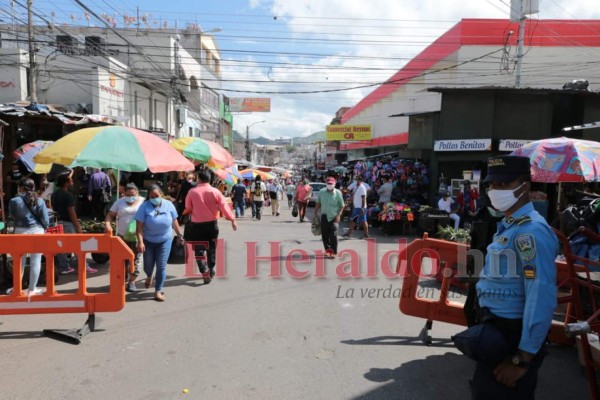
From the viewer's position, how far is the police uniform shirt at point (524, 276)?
2166mm

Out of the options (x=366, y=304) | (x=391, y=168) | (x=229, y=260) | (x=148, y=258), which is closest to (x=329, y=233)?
(x=229, y=260)

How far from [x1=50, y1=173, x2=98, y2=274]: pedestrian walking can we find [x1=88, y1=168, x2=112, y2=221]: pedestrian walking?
190 inches

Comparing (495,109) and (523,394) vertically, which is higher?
(495,109)

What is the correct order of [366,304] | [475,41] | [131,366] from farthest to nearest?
[475,41] → [366,304] → [131,366]

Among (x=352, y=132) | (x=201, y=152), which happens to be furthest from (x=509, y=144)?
(x=352, y=132)

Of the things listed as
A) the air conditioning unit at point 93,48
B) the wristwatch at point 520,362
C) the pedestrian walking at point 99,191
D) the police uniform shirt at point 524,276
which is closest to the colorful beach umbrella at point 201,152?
the pedestrian walking at point 99,191

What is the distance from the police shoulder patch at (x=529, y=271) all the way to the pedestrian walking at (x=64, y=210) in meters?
6.77

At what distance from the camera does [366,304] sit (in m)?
6.09

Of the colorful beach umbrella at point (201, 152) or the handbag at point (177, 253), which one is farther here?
the colorful beach umbrella at point (201, 152)

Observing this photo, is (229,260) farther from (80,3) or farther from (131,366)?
(80,3)

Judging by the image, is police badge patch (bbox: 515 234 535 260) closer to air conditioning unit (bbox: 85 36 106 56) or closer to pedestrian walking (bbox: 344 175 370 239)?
pedestrian walking (bbox: 344 175 370 239)

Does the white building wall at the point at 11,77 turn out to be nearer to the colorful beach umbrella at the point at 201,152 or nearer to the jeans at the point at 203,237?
the colorful beach umbrella at the point at 201,152

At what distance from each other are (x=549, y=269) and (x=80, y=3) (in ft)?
42.3

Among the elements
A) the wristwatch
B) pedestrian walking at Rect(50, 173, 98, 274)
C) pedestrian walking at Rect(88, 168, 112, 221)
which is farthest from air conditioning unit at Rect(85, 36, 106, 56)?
the wristwatch
